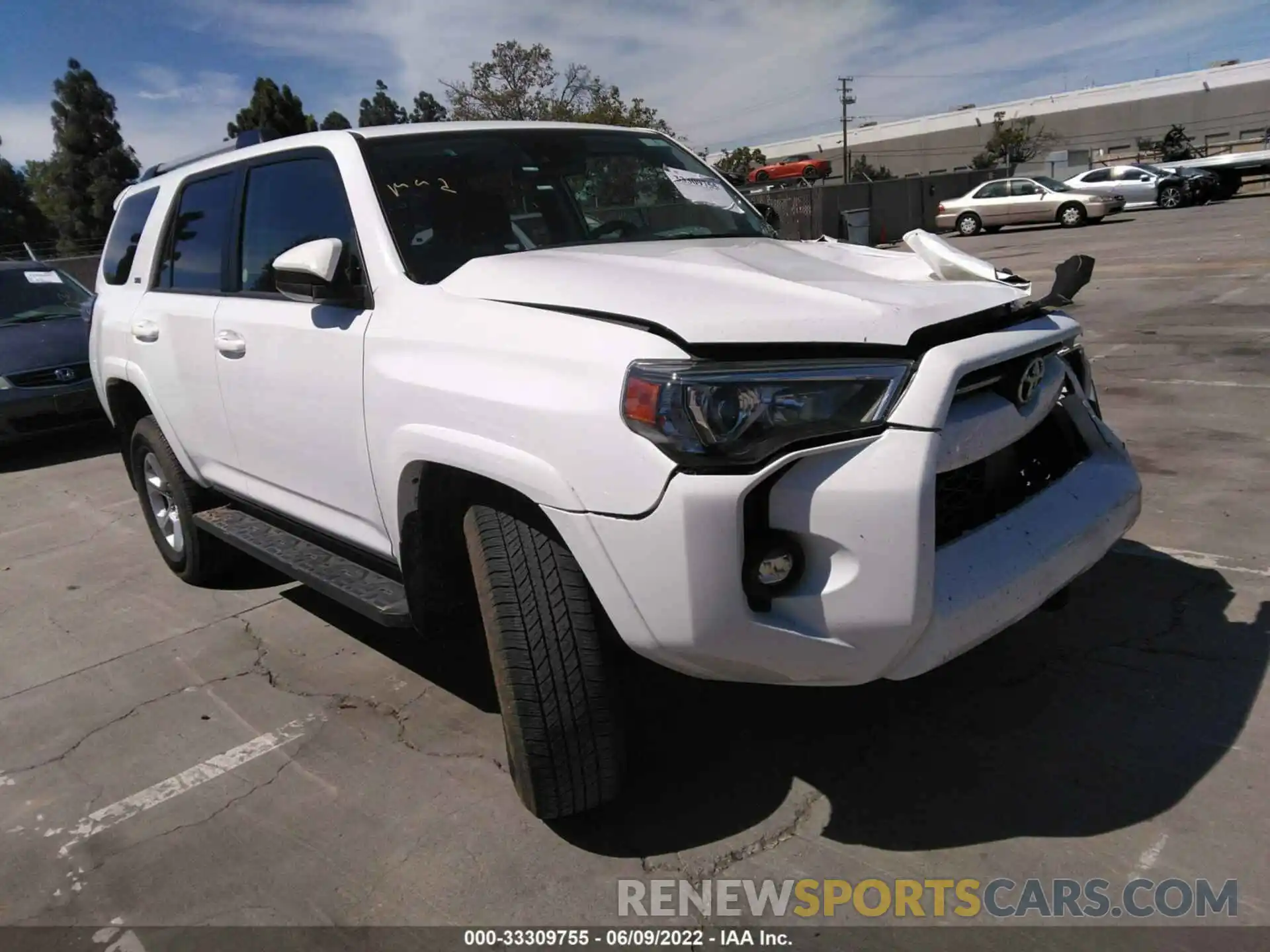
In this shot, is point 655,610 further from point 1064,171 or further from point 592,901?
point 1064,171

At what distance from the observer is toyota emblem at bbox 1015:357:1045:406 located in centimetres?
245

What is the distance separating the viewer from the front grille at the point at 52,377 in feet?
26.7

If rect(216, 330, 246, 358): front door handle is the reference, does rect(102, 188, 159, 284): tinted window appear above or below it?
above

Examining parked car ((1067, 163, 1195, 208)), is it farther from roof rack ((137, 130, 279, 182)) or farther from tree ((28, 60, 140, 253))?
tree ((28, 60, 140, 253))

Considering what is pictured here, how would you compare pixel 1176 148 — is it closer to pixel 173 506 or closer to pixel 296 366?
pixel 173 506

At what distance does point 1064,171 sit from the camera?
55.7 meters

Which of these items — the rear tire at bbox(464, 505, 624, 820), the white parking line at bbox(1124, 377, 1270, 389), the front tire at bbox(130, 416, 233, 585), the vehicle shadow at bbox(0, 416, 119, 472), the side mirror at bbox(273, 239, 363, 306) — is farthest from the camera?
the vehicle shadow at bbox(0, 416, 119, 472)

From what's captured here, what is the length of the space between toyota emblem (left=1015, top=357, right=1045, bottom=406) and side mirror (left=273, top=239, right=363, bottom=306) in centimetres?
191

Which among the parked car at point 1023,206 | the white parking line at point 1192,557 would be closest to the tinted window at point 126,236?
the white parking line at point 1192,557

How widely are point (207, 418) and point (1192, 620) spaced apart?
12.7 feet

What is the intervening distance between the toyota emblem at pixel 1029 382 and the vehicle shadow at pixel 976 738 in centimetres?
104

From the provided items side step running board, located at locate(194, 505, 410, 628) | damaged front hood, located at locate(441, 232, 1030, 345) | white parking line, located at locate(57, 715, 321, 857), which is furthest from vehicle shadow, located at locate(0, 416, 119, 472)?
damaged front hood, located at locate(441, 232, 1030, 345)

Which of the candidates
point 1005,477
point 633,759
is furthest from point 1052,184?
point 633,759

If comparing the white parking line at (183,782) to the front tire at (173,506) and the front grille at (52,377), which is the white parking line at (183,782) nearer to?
the front tire at (173,506)
